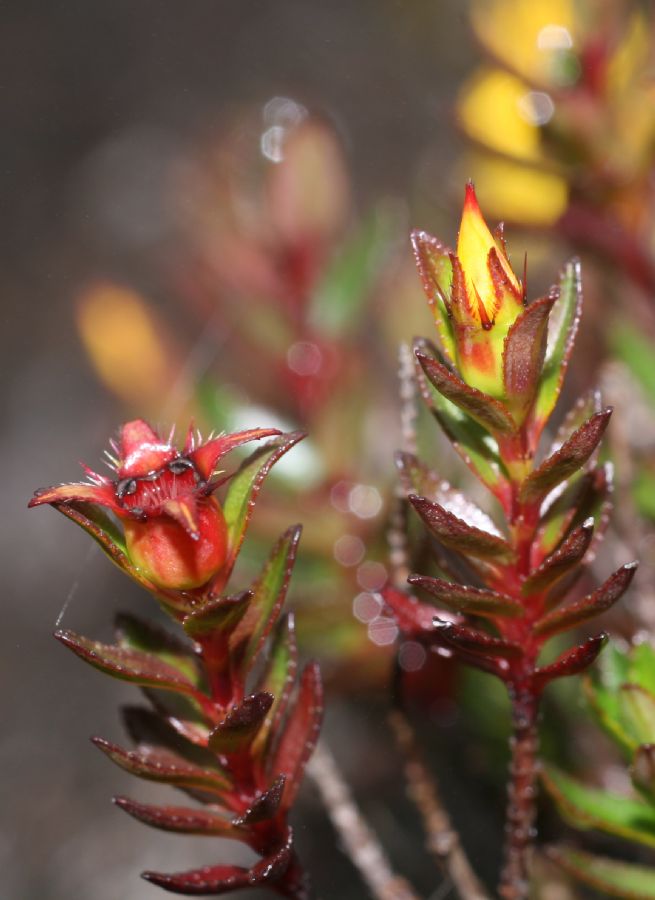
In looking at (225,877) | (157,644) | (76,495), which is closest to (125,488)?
(76,495)

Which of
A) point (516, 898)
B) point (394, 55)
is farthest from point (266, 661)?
point (394, 55)

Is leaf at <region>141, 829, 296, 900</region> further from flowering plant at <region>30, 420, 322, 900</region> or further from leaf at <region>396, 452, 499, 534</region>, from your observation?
leaf at <region>396, 452, 499, 534</region>

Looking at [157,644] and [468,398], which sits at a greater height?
[468,398]

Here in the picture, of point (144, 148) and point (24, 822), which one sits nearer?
point (24, 822)

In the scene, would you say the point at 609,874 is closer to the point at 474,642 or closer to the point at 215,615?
the point at 474,642

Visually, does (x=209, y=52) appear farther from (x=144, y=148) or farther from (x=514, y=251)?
(x=514, y=251)

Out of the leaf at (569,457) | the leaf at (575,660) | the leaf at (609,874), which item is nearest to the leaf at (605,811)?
the leaf at (609,874)

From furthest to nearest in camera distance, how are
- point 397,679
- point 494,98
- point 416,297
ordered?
point 416,297 < point 494,98 < point 397,679
